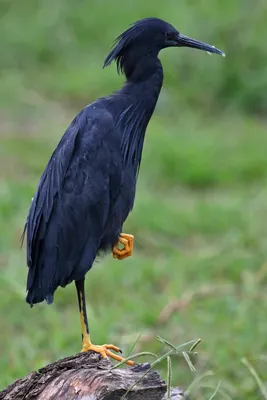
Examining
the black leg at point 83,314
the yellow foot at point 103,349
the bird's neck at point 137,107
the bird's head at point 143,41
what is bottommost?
the yellow foot at point 103,349

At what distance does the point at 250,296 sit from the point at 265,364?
0.97 m

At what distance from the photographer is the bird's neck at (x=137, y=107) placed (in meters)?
3.92

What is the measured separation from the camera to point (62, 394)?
10.6 feet

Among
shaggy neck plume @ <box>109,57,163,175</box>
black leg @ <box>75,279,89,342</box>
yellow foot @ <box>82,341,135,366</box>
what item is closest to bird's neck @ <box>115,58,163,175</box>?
shaggy neck plume @ <box>109,57,163,175</box>

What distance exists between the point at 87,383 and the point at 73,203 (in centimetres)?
86

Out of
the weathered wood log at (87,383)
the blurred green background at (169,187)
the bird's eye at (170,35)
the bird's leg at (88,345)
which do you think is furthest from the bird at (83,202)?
the blurred green background at (169,187)

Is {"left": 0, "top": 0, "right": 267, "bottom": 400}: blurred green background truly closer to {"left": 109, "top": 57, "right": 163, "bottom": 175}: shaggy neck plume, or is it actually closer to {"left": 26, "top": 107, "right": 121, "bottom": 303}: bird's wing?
{"left": 26, "top": 107, "right": 121, "bottom": 303}: bird's wing

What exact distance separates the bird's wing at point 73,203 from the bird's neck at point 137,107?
8 centimetres

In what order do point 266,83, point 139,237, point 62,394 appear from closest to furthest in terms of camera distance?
point 62,394, point 139,237, point 266,83

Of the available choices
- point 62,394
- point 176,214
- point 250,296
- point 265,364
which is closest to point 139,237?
point 176,214

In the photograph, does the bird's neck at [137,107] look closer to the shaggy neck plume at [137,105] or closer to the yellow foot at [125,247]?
the shaggy neck plume at [137,105]

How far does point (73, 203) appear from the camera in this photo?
384 cm

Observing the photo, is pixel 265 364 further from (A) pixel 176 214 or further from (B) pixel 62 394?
(A) pixel 176 214

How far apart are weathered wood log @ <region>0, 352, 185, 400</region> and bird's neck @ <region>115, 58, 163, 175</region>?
90 centimetres
